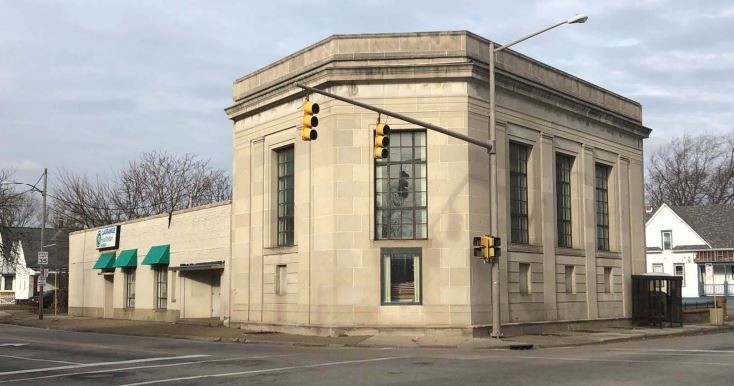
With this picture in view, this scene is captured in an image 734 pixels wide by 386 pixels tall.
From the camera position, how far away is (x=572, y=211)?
3231 cm

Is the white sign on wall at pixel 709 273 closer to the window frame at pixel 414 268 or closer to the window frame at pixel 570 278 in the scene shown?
the window frame at pixel 570 278

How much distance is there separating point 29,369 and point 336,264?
39.3ft

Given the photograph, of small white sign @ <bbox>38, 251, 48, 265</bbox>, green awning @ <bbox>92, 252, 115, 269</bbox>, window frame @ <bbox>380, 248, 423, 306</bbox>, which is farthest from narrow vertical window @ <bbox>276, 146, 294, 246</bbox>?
small white sign @ <bbox>38, 251, 48, 265</bbox>

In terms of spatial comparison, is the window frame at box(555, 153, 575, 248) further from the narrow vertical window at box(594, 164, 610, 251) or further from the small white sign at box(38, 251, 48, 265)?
the small white sign at box(38, 251, 48, 265)

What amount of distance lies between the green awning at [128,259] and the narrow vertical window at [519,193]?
70.3 ft

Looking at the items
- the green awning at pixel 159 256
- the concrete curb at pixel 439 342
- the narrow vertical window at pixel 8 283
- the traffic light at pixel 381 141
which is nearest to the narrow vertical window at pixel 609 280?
the concrete curb at pixel 439 342

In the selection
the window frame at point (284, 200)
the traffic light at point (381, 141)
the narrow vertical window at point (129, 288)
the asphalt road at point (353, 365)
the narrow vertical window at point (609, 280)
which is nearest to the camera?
the asphalt road at point (353, 365)

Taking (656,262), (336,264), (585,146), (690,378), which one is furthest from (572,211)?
(656,262)

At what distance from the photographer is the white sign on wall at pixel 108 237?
1681 inches

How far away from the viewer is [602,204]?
3484 centimetres

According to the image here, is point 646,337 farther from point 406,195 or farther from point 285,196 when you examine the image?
point 285,196

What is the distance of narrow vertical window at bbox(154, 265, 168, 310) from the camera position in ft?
124

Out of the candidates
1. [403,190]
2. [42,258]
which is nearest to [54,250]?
[42,258]

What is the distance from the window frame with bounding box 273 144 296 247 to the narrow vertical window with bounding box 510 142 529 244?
8.49 meters
